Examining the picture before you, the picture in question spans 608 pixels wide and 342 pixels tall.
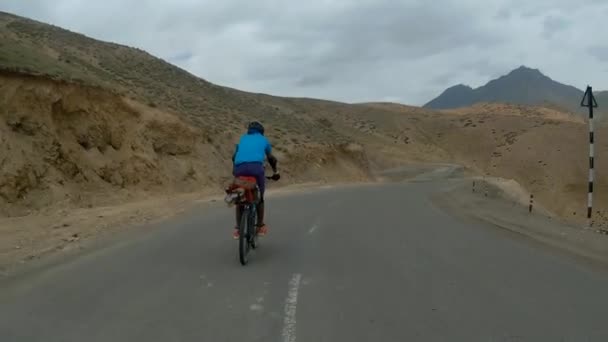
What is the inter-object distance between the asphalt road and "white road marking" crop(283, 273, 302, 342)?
0.06ft

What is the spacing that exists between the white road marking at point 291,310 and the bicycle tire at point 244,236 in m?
0.94

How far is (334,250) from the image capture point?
29.7ft

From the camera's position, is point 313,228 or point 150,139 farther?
point 150,139

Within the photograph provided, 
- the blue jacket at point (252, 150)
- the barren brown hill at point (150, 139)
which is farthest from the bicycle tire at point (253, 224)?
the barren brown hill at point (150, 139)

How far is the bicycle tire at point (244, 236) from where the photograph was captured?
7.80 m

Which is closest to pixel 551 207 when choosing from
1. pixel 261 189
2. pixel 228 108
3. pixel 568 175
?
pixel 568 175

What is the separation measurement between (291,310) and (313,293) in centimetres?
69

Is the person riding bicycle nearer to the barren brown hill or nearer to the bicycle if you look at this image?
the bicycle

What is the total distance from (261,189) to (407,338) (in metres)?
4.19

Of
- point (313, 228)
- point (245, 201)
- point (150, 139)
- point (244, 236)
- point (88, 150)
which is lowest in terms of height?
point (313, 228)

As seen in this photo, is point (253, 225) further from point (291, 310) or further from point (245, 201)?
point (291, 310)

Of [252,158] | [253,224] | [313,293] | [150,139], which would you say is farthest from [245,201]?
[150,139]

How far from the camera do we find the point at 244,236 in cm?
792

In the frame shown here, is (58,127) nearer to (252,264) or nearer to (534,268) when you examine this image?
(252,264)
